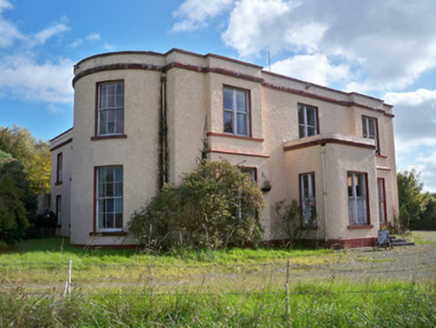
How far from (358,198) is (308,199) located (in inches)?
84.3

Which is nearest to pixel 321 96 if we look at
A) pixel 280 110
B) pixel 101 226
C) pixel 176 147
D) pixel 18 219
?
pixel 280 110

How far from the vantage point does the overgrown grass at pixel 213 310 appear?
17.2 ft

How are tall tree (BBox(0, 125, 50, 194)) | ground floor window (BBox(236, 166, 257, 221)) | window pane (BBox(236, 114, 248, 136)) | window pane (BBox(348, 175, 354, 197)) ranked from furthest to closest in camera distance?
tall tree (BBox(0, 125, 50, 194)), window pane (BBox(348, 175, 354, 197)), window pane (BBox(236, 114, 248, 136)), ground floor window (BBox(236, 166, 257, 221))

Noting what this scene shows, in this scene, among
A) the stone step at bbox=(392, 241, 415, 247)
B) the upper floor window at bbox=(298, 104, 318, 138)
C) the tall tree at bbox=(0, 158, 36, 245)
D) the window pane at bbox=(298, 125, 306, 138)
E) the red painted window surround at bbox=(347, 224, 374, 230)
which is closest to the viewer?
the tall tree at bbox=(0, 158, 36, 245)

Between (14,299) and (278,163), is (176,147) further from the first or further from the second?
(14,299)

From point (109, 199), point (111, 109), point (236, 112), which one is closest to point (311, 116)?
point (236, 112)

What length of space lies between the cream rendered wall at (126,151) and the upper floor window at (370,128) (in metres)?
12.1

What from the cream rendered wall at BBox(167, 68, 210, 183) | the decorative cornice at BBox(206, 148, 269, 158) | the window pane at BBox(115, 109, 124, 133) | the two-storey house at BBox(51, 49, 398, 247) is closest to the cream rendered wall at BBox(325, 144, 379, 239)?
the two-storey house at BBox(51, 49, 398, 247)

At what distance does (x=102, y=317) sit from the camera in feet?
18.0

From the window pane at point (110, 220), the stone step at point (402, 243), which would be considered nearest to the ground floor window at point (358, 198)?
the stone step at point (402, 243)

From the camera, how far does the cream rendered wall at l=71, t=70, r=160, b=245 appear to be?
50.8 feet

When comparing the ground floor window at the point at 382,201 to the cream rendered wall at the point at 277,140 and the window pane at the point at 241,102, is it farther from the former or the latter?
the window pane at the point at 241,102

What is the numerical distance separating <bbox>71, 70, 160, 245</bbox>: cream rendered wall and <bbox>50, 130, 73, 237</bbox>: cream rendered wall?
6.35m

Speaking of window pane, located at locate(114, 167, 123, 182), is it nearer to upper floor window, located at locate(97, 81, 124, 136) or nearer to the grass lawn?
upper floor window, located at locate(97, 81, 124, 136)
